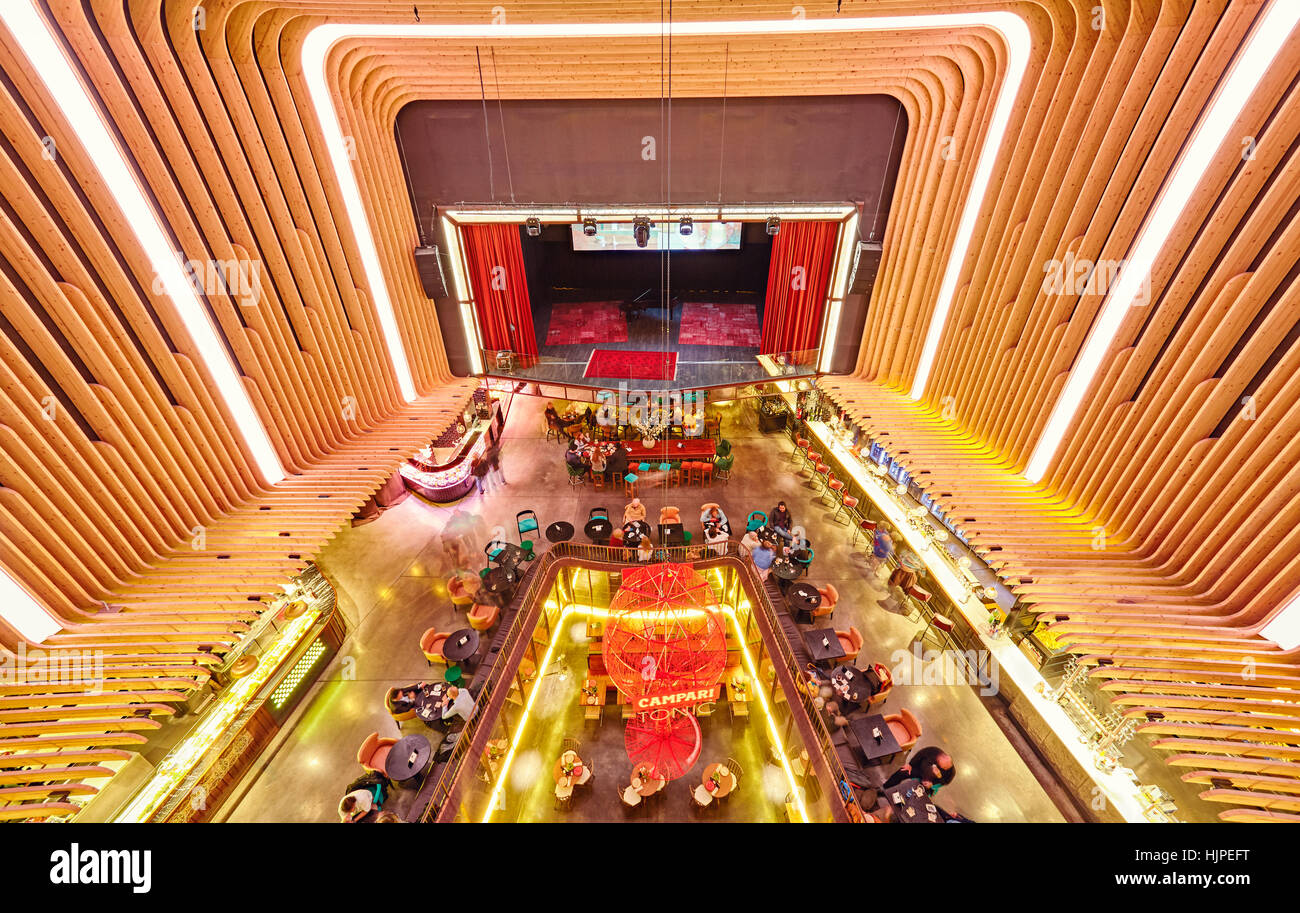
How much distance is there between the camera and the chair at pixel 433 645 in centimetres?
852

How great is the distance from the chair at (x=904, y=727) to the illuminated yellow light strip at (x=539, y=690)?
1.69m

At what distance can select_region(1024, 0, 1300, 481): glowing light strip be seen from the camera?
4.60 meters

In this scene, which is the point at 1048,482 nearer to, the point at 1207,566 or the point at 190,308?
the point at 1207,566

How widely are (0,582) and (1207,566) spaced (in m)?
12.0

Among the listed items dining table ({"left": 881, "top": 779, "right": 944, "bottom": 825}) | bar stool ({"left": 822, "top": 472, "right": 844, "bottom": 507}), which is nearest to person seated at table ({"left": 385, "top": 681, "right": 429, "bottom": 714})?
dining table ({"left": 881, "top": 779, "right": 944, "bottom": 825})

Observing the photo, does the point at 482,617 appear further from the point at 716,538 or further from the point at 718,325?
the point at 718,325

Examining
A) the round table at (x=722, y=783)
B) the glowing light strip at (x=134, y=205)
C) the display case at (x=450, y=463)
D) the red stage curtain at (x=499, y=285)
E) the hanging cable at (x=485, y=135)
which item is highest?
the red stage curtain at (x=499, y=285)

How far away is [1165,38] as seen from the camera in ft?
17.5

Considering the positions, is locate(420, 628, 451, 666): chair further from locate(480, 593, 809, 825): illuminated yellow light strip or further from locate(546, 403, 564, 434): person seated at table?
locate(546, 403, 564, 434): person seated at table

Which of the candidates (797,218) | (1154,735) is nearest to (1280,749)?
(1154,735)

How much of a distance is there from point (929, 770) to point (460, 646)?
22.8 feet

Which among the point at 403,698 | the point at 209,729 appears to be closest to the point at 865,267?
the point at 403,698

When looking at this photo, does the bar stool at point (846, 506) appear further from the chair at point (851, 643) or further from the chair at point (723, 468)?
the chair at point (851, 643)

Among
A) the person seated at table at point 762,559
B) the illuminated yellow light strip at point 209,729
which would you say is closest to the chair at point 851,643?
the person seated at table at point 762,559
